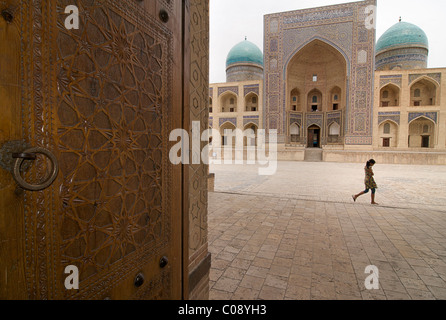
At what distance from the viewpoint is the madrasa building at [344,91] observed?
1717cm

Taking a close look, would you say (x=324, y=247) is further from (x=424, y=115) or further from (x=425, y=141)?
(x=425, y=141)

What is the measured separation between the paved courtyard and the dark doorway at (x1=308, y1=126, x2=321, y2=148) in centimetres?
1827

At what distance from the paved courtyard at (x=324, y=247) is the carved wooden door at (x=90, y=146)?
1.28 meters

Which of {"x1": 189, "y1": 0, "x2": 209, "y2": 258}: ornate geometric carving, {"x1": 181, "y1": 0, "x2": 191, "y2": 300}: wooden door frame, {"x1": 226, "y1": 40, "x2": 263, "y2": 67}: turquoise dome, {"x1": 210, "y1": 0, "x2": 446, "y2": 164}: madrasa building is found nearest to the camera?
{"x1": 181, "y1": 0, "x2": 191, "y2": 300}: wooden door frame

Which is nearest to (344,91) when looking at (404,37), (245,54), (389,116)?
(389,116)

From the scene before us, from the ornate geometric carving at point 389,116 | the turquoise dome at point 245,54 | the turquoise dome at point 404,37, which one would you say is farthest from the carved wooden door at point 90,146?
the turquoise dome at point 404,37

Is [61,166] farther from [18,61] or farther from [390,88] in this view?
[390,88]

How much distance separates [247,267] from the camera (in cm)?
247

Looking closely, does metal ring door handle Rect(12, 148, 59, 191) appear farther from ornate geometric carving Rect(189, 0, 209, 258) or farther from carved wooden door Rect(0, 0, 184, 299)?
ornate geometric carving Rect(189, 0, 209, 258)

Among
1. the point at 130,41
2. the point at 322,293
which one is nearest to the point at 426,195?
the point at 322,293

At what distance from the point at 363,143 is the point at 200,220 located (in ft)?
62.3

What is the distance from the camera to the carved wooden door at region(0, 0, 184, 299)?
0.64 meters

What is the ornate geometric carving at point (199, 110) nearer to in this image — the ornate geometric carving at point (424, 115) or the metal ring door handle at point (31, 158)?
the metal ring door handle at point (31, 158)

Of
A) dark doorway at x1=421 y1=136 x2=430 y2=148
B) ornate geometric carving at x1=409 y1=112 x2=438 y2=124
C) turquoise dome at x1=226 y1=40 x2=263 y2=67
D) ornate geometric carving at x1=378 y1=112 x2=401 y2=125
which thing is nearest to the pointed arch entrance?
ornate geometric carving at x1=378 y1=112 x2=401 y2=125
